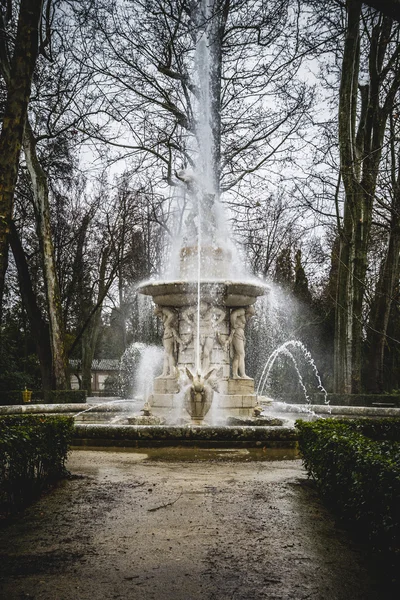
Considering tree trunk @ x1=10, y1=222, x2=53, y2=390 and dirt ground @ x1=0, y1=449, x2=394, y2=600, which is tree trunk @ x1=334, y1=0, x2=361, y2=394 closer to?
tree trunk @ x1=10, y1=222, x2=53, y2=390

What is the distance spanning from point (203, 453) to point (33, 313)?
443 inches

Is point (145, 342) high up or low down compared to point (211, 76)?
down

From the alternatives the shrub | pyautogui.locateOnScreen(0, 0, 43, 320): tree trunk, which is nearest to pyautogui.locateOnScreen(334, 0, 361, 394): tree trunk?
the shrub

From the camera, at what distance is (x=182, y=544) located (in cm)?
396

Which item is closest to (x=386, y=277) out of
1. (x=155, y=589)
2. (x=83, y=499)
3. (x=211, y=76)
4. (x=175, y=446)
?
(x=211, y=76)

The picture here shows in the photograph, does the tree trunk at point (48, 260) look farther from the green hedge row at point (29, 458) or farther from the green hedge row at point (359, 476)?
the green hedge row at point (359, 476)

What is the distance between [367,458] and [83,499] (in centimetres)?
269

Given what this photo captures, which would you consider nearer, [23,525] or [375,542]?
[375,542]

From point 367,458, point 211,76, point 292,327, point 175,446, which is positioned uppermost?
point 211,76

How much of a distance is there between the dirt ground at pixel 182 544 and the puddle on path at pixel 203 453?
1281mm

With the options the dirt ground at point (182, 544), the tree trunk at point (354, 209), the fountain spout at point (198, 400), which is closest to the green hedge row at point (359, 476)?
the dirt ground at point (182, 544)

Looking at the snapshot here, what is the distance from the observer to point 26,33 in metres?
7.89

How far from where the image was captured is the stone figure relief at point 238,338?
1276 centimetres

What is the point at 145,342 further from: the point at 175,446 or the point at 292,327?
the point at 175,446
